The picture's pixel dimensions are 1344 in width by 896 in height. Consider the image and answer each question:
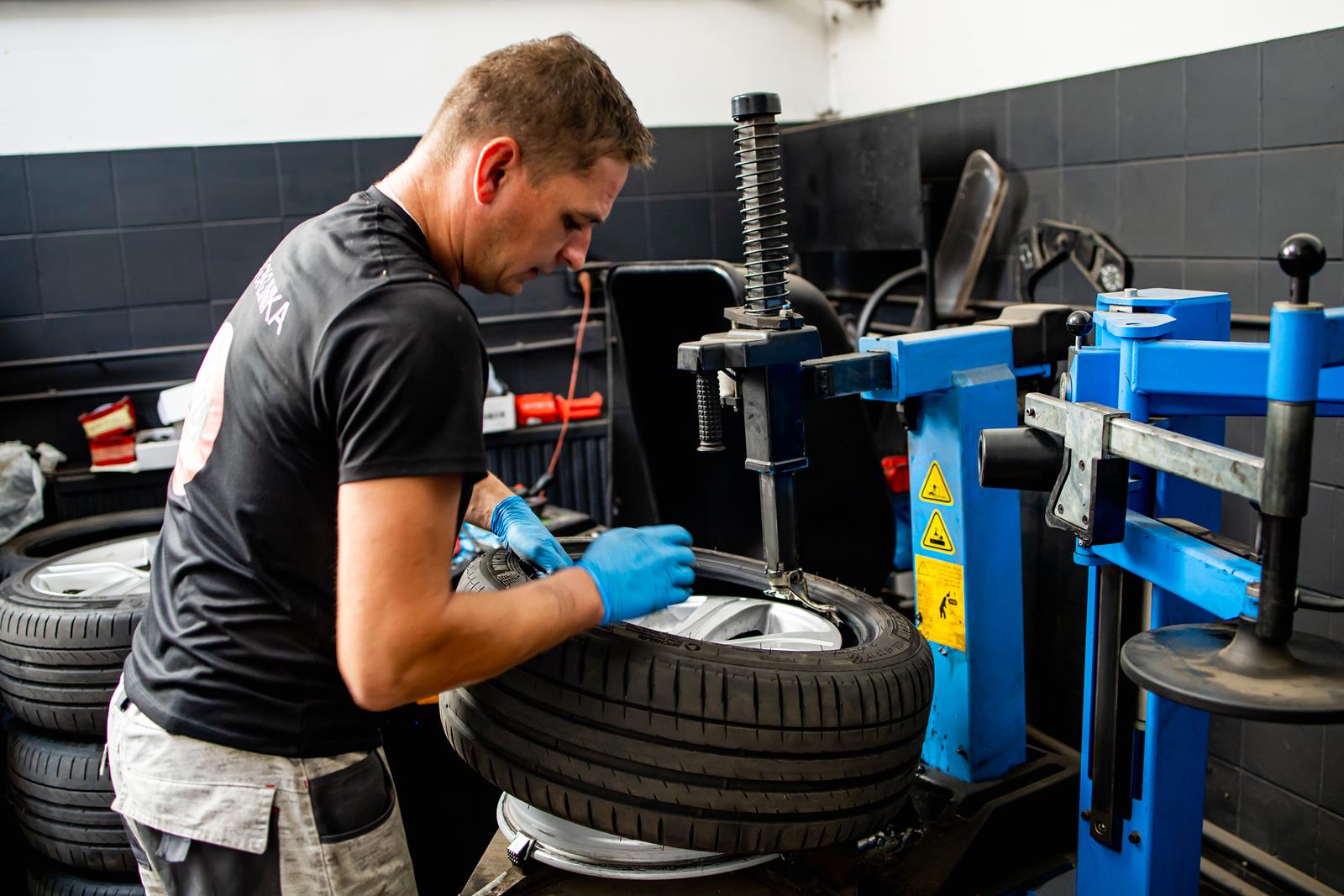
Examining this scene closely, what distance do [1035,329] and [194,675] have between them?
1248 mm

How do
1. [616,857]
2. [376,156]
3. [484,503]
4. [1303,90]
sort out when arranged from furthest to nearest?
[376,156], [1303,90], [484,503], [616,857]

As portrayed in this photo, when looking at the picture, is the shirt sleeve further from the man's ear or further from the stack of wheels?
the stack of wheels

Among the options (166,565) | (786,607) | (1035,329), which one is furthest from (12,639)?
(1035,329)

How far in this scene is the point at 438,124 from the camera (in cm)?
119

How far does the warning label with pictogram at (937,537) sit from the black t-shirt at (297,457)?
30.4 inches

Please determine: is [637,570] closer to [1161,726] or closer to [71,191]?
[1161,726]

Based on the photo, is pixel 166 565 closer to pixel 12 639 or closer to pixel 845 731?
pixel 845 731

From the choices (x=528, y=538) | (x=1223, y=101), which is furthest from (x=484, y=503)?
(x=1223, y=101)

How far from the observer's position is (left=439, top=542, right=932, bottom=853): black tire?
121 centimetres

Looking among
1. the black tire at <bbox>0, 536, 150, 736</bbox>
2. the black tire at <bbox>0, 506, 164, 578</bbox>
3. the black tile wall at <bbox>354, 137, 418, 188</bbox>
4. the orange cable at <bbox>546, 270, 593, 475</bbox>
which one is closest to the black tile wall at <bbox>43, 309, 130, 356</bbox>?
the black tire at <bbox>0, 506, 164, 578</bbox>

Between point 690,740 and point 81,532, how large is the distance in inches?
91.3

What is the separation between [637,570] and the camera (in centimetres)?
124

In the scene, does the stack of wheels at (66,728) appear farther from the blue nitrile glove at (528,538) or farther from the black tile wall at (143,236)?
the black tile wall at (143,236)

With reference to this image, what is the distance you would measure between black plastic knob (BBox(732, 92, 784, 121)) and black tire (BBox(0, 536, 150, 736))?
150 centimetres
